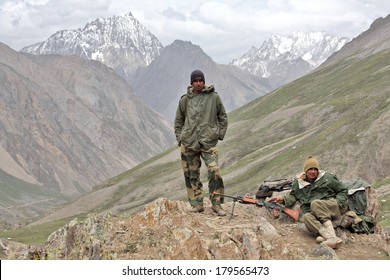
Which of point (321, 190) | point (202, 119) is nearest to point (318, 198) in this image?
point (321, 190)

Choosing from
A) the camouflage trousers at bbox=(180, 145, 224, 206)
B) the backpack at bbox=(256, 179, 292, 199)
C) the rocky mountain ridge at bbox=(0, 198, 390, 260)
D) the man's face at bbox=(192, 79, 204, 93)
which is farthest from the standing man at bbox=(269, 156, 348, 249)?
the man's face at bbox=(192, 79, 204, 93)

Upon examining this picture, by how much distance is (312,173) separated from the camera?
1636cm

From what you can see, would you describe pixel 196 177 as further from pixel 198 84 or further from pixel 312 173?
pixel 312 173

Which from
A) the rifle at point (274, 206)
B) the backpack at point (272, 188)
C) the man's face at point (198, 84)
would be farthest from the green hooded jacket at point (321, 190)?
the man's face at point (198, 84)

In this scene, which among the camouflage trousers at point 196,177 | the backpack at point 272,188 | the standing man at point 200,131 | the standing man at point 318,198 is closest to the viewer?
the standing man at point 318,198

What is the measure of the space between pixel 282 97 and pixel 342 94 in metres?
36.6

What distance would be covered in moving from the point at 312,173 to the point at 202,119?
12.5ft

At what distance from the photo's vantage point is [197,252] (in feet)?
45.6

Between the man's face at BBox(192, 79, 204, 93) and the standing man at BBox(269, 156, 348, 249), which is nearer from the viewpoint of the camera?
the standing man at BBox(269, 156, 348, 249)

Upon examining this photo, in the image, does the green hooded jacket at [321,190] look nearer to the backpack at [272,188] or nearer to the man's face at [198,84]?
the backpack at [272,188]

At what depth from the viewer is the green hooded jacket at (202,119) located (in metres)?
16.8

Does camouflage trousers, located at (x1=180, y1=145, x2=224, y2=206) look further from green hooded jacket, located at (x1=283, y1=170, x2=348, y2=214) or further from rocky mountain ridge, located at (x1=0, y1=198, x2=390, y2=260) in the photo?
green hooded jacket, located at (x1=283, y1=170, x2=348, y2=214)

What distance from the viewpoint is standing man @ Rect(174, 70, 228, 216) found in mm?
16750

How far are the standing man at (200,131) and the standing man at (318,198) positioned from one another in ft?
8.38
